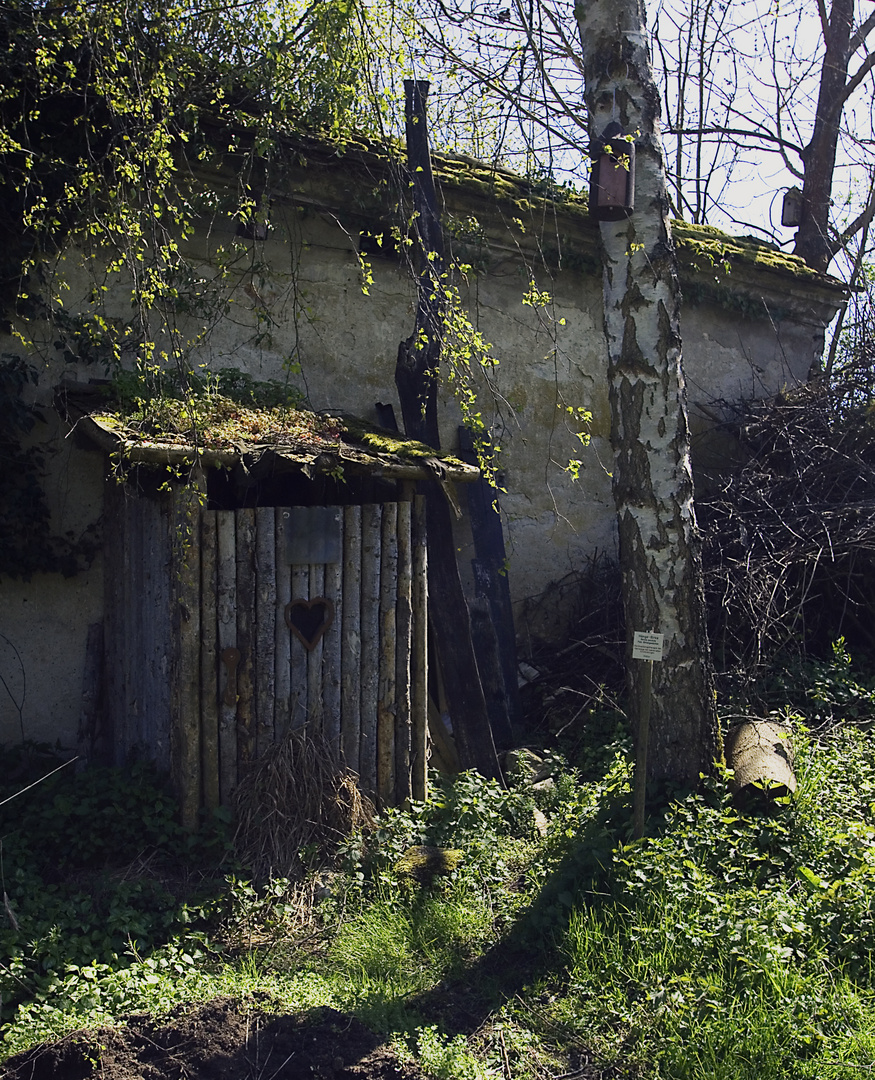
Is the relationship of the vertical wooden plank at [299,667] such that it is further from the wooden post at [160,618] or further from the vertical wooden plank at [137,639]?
the vertical wooden plank at [137,639]

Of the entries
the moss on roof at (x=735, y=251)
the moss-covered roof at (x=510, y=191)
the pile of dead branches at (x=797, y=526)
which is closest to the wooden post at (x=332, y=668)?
the moss-covered roof at (x=510, y=191)

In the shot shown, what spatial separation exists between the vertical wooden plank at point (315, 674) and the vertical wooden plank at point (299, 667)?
0.02 m

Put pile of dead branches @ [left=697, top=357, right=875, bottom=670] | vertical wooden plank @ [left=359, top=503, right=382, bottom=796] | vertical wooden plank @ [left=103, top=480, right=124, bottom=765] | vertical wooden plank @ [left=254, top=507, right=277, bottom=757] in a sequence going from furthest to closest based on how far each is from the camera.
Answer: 1. pile of dead branches @ [left=697, top=357, right=875, bottom=670]
2. vertical wooden plank @ [left=103, top=480, right=124, bottom=765]
3. vertical wooden plank @ [left=359, top=503, right=382, bottom=796]
4. vertical wooden plank @ [left=254, top=507, right=277, bottom=757]

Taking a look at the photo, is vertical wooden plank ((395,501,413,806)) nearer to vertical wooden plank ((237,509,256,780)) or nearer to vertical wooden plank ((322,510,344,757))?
vertical wooden plank ((322,510,344,757))

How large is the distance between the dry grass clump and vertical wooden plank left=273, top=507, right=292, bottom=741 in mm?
A: 111

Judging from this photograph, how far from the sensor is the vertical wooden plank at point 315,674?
5.31m

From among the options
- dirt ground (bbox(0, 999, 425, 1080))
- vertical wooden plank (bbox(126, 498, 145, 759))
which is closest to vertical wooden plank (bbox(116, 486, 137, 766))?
vertical wooden plank (bbox(126, 498, 145, 759))

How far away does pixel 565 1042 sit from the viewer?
3.87m

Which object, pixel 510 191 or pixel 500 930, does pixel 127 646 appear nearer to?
pixel 500 930

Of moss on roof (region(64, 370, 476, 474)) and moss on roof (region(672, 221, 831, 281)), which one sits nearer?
moss on roof (region(64, 370, 476, 474))

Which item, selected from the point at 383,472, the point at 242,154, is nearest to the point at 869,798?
the point at 383,472

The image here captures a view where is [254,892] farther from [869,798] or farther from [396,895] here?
[869,798]

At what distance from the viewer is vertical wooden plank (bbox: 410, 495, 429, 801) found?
5711 millimetres

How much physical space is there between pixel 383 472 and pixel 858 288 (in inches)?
312
